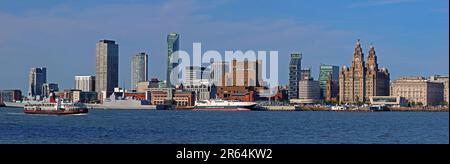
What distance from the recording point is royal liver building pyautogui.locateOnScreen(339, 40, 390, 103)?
168625mm

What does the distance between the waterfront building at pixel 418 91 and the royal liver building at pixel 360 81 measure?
449 centimetres

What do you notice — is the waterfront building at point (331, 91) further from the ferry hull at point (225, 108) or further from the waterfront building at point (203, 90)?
the ferry hull at point (225, 108)

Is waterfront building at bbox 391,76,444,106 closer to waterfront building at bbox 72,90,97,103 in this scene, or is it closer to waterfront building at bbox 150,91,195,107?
waterfront building at bbox 150,91,195,107

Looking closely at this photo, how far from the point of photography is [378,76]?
563ft

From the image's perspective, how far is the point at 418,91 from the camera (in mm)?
163625

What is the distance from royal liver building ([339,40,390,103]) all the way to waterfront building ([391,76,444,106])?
4494mm

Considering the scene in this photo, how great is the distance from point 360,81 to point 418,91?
44.0 feet

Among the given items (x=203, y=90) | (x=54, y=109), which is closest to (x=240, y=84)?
(x=203, y=90)

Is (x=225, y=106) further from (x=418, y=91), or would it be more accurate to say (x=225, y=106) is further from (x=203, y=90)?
(x=418, y=91)
